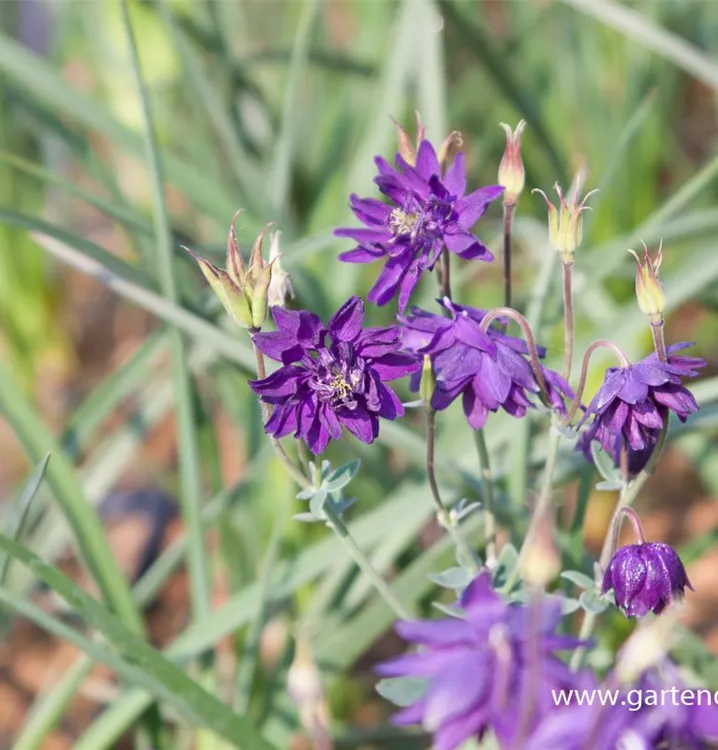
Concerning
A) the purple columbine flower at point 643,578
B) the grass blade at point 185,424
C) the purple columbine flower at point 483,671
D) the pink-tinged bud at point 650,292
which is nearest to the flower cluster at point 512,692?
the purple columbine flower at point 483,671

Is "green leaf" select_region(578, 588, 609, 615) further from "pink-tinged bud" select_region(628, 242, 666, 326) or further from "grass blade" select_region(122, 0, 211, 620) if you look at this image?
"grass blade" select_region(122, 0, 211, 620)

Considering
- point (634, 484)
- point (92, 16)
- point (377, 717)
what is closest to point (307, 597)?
point (377, 717)

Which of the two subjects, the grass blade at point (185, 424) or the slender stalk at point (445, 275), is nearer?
the slender stalk at point (445, 275)

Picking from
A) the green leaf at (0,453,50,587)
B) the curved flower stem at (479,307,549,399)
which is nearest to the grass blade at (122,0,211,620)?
the green leaf at (0,453,50,587)

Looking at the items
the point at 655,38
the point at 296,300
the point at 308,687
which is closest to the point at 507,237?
the point at 308,687

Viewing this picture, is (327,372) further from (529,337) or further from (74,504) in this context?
(74,504)

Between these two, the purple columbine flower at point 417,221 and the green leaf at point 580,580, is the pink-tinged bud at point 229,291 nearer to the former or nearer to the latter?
the purple columbine flower at point 417,221

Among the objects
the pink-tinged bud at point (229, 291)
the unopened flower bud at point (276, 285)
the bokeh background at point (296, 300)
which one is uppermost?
the pink-tinged bud at point (229, 291)
